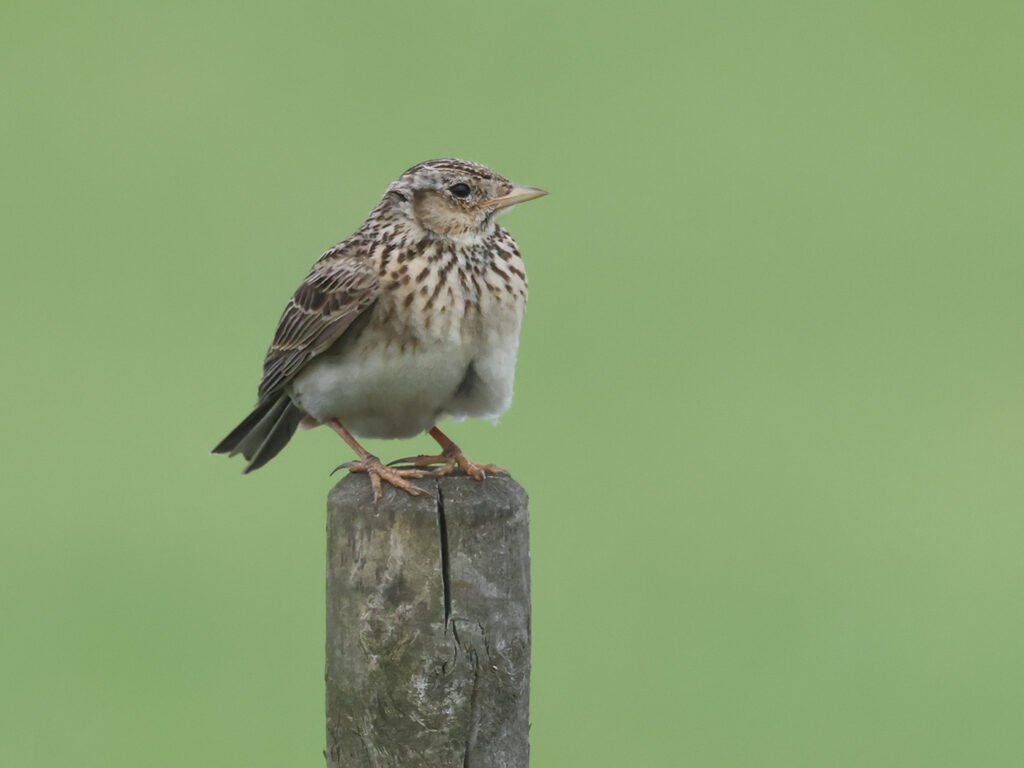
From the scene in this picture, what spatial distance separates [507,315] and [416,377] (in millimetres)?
422

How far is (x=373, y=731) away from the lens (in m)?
4.56

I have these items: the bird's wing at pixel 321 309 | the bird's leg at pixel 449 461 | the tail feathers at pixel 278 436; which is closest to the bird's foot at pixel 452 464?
the bird's leg at pixel 449 461

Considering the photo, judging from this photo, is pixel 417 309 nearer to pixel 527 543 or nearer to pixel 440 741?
pixel 527 543

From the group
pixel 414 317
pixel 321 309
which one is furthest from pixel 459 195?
pixel 321 309

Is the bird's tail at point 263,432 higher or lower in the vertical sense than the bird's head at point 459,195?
lower

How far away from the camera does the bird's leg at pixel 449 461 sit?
5.04 meters

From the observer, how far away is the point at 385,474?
4836 millimetres

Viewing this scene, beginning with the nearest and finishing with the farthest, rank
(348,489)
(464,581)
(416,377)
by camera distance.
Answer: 1. (464,581)
2. (348,489)
3. (416,377)

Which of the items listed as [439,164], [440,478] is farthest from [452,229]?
[440,478]

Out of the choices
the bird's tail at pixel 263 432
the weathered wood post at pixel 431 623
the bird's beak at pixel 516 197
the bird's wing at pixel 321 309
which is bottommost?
the weathered wood post at pixel 431 623

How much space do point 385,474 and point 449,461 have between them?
0.56 metres

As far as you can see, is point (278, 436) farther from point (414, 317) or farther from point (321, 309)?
point (414, 317)

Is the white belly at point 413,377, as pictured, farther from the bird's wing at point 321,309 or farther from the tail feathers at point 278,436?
the tail feathers at point 278,436

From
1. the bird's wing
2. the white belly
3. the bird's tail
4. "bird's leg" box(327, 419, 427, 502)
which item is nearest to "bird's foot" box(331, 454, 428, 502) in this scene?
"bird's leg" box(327, 419, 427, 502)
